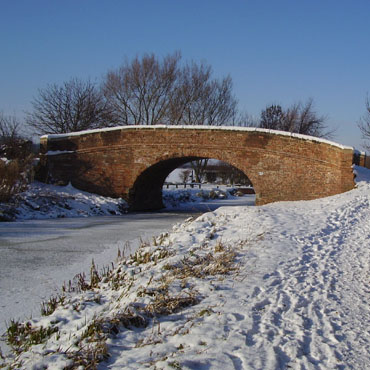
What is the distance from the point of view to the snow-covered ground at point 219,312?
2.62 m

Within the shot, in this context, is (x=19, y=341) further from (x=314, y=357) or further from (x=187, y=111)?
(x=187, y=111)

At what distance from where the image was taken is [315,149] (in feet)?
41.9

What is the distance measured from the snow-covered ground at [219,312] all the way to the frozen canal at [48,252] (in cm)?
44

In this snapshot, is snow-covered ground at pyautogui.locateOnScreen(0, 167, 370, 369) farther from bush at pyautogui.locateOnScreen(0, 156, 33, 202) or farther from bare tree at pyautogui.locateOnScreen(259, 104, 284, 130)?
bare tree at pyautogui.locateOnScreen(259, 104, 284, 130)

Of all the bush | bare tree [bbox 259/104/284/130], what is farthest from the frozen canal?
bare tree [bbox 259/104/284/130]

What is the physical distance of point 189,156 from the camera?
1439 centimetres

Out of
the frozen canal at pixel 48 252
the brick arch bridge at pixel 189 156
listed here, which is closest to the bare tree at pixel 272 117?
the brick arch bridge at pixel 189 156

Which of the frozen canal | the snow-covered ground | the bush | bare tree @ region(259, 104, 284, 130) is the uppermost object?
bare tree @ region(259, 104, 284, 130)

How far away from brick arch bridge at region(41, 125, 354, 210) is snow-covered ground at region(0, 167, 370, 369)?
7185 mm

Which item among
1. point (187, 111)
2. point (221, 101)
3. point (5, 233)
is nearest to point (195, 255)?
point (5, 233)

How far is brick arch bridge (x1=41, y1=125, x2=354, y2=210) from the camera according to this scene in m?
12.8

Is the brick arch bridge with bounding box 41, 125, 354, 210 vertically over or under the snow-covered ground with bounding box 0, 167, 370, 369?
over

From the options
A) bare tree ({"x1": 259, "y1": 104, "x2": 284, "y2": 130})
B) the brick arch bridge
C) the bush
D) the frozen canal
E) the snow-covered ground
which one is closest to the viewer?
the snow-covered ground

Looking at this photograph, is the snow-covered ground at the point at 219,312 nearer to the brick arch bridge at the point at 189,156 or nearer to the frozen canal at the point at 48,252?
the frozen canal at the point at 48,252
